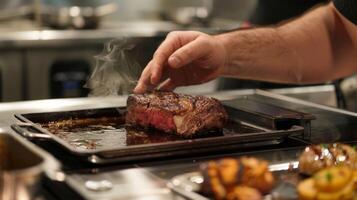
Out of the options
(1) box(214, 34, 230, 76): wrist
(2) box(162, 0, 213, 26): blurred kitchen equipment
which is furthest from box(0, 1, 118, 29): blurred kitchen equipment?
(1) box(214, 34, 230, 76): wrist

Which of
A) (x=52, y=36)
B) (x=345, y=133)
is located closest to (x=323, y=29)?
(x=345, y=133)

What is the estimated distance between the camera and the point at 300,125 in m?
1.69

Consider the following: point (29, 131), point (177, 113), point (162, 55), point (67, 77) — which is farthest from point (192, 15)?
point (29, 131)

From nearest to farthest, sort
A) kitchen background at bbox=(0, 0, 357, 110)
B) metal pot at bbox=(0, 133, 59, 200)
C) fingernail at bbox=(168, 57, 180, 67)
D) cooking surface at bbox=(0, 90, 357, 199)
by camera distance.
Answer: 1. metal pot at bbox=(0, 133, 59, 200)
2. cooking surface at bbox=(0, 90, 357, 199)
3. fingernail at bbox=(168, 57, 180, 67)
4. kitchen background at bbox=(0, 0, 357, 110)

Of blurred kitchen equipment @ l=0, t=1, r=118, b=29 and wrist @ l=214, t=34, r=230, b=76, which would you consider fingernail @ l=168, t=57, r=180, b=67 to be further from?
blurred kitchen equipment @ l=0, t=1, r=118, b=29

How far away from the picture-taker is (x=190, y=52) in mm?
1824

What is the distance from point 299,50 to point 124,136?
34.3 inches

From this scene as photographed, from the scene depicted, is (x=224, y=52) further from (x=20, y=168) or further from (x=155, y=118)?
(x=20, y=168)

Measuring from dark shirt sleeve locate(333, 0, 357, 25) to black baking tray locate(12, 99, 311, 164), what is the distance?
1.53 ft

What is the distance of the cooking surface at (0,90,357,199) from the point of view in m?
1.36

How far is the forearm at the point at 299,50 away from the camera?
2.21 meters

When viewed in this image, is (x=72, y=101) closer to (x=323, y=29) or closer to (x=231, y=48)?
(x=231, y=48)

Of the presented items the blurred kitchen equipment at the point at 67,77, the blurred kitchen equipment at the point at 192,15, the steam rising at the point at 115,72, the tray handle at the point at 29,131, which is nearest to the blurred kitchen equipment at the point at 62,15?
the blurred kitchen equipment at the point at 67,77

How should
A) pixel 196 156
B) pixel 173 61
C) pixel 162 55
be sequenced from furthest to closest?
pixel 162 55
pixel 173 61
pixel 196 156
